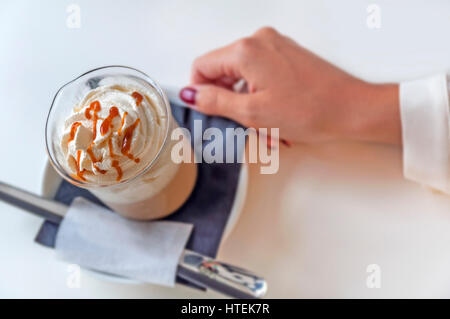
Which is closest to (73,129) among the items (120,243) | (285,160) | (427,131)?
(120,243)

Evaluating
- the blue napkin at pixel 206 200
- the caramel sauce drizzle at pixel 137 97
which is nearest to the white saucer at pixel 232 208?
the blue napkin at pixel 206 200

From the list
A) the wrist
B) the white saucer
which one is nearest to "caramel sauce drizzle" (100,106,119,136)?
the white saucer

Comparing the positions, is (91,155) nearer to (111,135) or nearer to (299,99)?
(111,135)

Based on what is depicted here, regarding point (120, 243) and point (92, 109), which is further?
point (120, 243)

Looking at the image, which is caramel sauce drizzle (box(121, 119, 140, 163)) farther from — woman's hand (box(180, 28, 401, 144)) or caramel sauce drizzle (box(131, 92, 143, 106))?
Answer: woman's hand (box(180, 28, 401, 144))

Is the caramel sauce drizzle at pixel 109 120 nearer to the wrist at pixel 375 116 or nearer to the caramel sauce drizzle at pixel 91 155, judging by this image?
the caramel sauce drizzle at pixel 91 155

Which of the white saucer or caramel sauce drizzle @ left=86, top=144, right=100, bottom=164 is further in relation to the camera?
the white saucer
